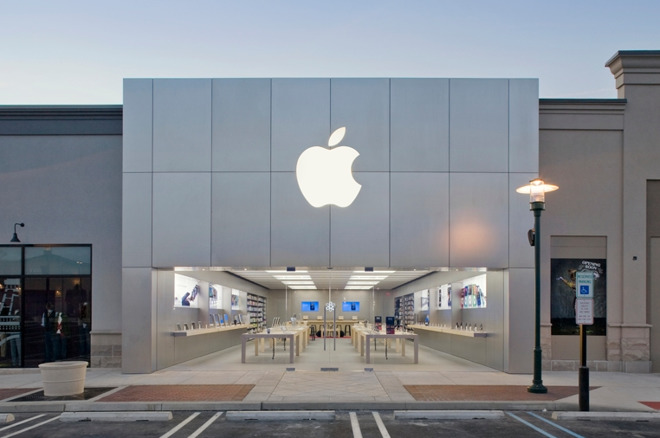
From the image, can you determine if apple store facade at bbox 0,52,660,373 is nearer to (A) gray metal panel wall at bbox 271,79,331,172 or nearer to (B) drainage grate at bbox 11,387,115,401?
(A) gray metal panel wall at bbox 271,79,331,172

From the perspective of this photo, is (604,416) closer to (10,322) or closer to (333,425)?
(333,425)

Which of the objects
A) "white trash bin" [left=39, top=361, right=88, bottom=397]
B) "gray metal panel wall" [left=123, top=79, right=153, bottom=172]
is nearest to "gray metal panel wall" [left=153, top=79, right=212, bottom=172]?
"gray metal panel wall" [left=123, top=79, right=153, bottom=172]

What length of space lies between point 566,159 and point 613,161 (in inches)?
47.6

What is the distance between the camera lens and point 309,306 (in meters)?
36.7

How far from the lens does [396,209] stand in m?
16.0

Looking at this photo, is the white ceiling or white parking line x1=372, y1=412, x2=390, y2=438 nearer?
white parking line x1=372, y1=412, x2=390, y2=438

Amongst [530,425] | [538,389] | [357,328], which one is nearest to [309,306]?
[357,328]

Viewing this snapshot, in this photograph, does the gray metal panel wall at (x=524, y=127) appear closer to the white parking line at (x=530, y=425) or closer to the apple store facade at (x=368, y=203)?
the apple store facade at (x=368, y=203)

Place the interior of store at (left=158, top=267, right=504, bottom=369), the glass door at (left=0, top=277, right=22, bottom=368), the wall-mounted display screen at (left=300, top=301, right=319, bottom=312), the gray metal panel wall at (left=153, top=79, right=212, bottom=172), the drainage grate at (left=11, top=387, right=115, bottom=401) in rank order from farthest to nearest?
1. the wall-mounted display screen at (left=300, top=301, right=319, bottom=312)
2. the interior of store at (left=158, top=267, right=504, bottom=369)
3. the glass door at (left=0, top=277, right=22, bottom=368)
4. the gray metal panel wall at (left=153, top=79, right=212, bottom=172)
5. the drainage grate at (left=11, top=387, right=115, bottom=401)

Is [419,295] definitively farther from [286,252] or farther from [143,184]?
[143,184]

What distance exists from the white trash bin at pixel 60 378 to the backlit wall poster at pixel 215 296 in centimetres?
919

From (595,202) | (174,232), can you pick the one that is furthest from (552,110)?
(174,232)

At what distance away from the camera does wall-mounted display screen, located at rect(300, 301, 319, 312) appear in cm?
3666

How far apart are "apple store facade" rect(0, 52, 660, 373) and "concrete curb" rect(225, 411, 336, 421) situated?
564 centimetres
